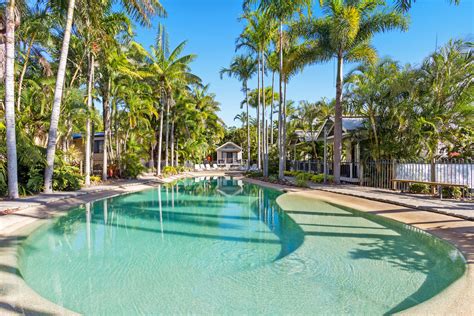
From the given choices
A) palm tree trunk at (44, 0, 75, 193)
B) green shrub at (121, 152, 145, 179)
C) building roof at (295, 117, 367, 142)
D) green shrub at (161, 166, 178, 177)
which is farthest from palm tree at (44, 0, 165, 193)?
green shrub at (161, 166, 178, 177)

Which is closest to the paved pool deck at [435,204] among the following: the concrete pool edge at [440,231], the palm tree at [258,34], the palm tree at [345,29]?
the concrete pool edge at [440,231]

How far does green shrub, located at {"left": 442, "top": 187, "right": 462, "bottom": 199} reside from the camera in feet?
38.2

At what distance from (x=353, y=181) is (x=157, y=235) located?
1368 centimetres

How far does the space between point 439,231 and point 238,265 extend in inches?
191

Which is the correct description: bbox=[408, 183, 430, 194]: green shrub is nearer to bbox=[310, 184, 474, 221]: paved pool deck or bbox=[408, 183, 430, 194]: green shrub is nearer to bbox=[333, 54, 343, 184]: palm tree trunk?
bbox=[310, 184, 474, 221]: paved pool deck

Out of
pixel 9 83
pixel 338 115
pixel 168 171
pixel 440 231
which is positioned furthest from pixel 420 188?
pixel 168 171

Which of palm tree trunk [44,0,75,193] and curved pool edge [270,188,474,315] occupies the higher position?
palm tree trunk [44,0,75,193]

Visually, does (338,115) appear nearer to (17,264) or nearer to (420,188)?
(420,188)

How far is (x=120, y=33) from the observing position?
63.6 feet

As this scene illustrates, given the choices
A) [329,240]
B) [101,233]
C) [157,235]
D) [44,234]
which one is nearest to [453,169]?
[329,240]

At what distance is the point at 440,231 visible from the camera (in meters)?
7.12

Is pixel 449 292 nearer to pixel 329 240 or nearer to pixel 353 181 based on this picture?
pixel 329 240

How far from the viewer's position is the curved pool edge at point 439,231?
367cm

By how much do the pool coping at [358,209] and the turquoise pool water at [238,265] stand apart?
256mm
